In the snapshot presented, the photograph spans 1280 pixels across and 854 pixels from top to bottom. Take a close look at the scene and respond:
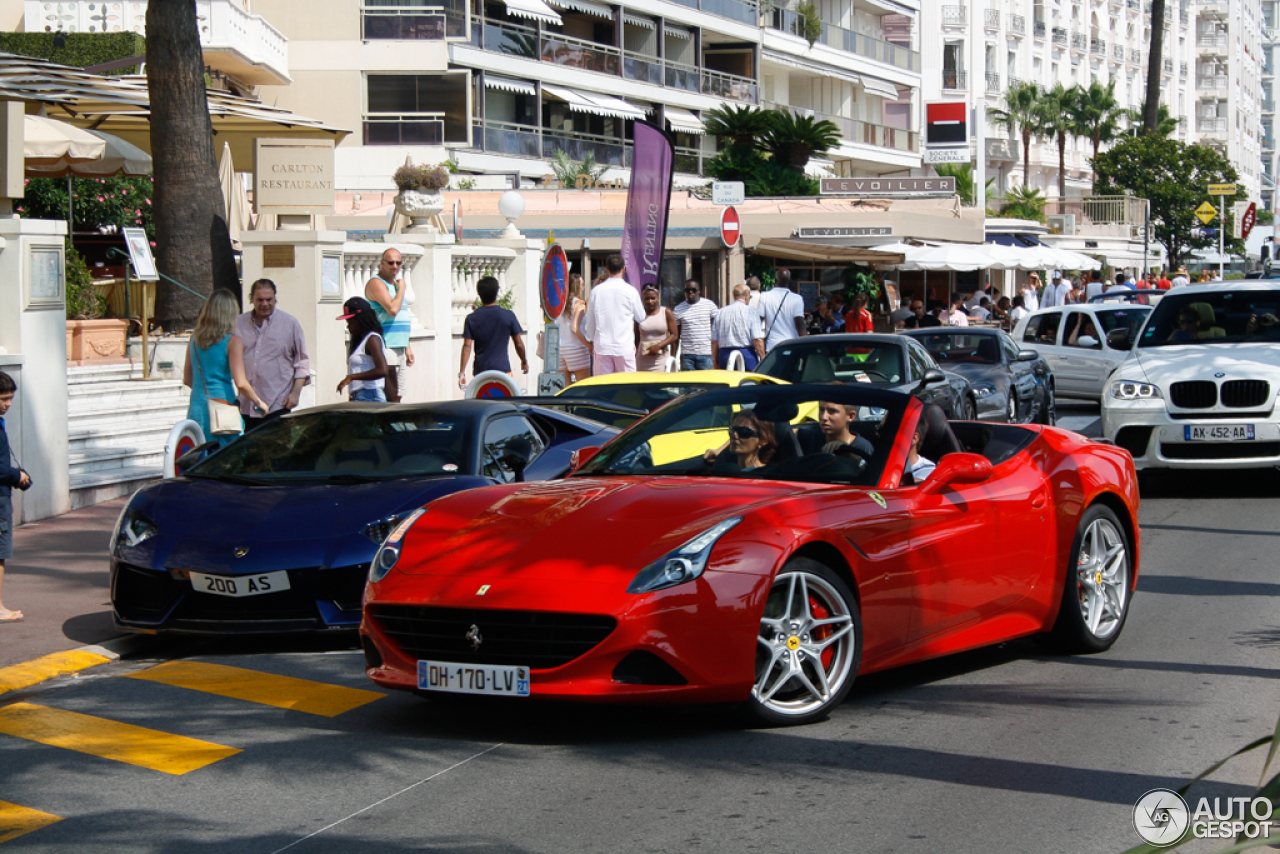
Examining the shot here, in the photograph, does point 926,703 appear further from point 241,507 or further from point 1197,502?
point 1197,502

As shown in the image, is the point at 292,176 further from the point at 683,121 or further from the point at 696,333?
the point at 683,121

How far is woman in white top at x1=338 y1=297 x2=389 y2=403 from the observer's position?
484 inches

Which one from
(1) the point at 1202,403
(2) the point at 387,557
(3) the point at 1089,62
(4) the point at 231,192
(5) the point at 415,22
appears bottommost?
(2) the point at 387,557

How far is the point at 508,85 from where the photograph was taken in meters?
48.3

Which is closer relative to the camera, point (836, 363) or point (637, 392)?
point (637, 392)

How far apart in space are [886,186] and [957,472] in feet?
98.3

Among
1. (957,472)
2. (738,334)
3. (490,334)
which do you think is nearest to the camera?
(957,472)

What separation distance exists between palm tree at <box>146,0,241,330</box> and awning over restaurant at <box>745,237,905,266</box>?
18334 millimetres

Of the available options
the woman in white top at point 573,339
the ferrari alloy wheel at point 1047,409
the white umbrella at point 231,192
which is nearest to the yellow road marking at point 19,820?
the woman in white top at point 573,339

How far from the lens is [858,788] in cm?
513

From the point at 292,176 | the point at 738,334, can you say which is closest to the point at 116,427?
the point at 738,334

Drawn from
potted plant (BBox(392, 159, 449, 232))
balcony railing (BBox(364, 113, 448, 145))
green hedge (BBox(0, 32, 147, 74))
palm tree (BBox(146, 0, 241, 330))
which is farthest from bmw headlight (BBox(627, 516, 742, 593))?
balcony railing (BBox(364, 113, 448, 145))

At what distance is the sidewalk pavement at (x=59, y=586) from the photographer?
8.19 metres

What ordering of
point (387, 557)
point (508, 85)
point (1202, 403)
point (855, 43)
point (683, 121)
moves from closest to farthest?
point (387, 557) < point (1202, 403) < point (508, 85) < point (683, 121) < point (855, 43)
